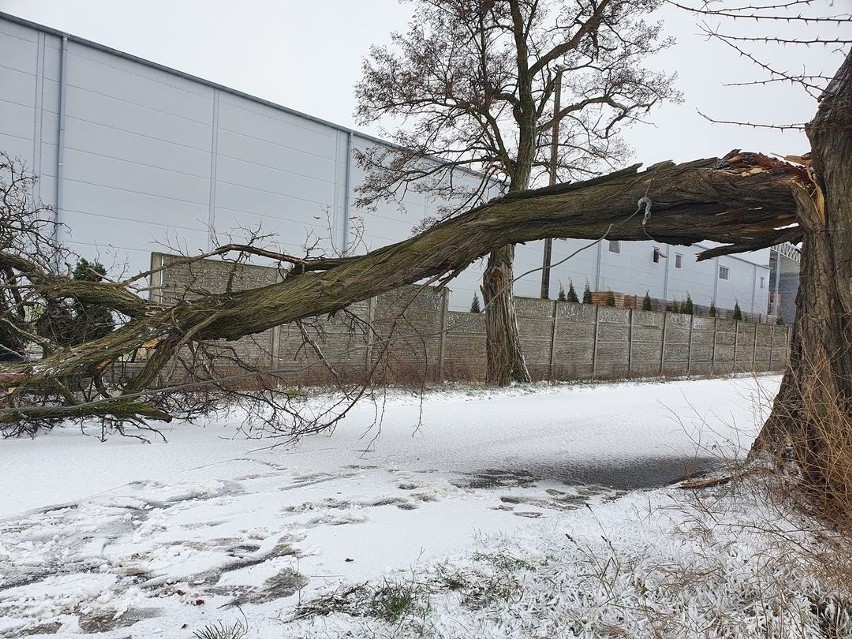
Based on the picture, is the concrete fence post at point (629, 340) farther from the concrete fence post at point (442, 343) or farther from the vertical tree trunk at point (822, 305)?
the vertical tree trunk at point (822, 305)

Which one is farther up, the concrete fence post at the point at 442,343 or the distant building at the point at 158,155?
the distant building at the point at 158,155

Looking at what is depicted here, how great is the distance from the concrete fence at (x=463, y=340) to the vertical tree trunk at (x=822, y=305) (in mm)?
1146

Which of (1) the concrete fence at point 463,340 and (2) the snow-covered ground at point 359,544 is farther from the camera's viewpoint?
(1) the concrete fence at point 463,340

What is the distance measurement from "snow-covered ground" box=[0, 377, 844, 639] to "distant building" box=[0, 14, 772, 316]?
5.92 meters

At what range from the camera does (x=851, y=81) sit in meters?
4.62

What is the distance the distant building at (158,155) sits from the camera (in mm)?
14109

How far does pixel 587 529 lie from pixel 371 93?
11246 millimetres

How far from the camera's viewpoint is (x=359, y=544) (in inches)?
149

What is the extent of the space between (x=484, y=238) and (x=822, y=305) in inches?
107

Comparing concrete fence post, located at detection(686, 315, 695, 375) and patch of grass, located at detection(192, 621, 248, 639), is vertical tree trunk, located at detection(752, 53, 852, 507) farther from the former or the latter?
concrete fence post, located at detection(686, 315, 695, 375)

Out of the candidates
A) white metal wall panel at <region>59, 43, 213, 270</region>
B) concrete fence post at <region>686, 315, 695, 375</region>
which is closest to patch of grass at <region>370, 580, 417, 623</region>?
white metal wall panel at <region>59, 43, 213, 270</region>

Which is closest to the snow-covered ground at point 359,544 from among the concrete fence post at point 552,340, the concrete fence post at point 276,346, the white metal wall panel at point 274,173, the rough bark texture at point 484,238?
the rough bark texture at point 484,238

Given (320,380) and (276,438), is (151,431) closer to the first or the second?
(276,438)

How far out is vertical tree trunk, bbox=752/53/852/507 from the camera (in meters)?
4.40
